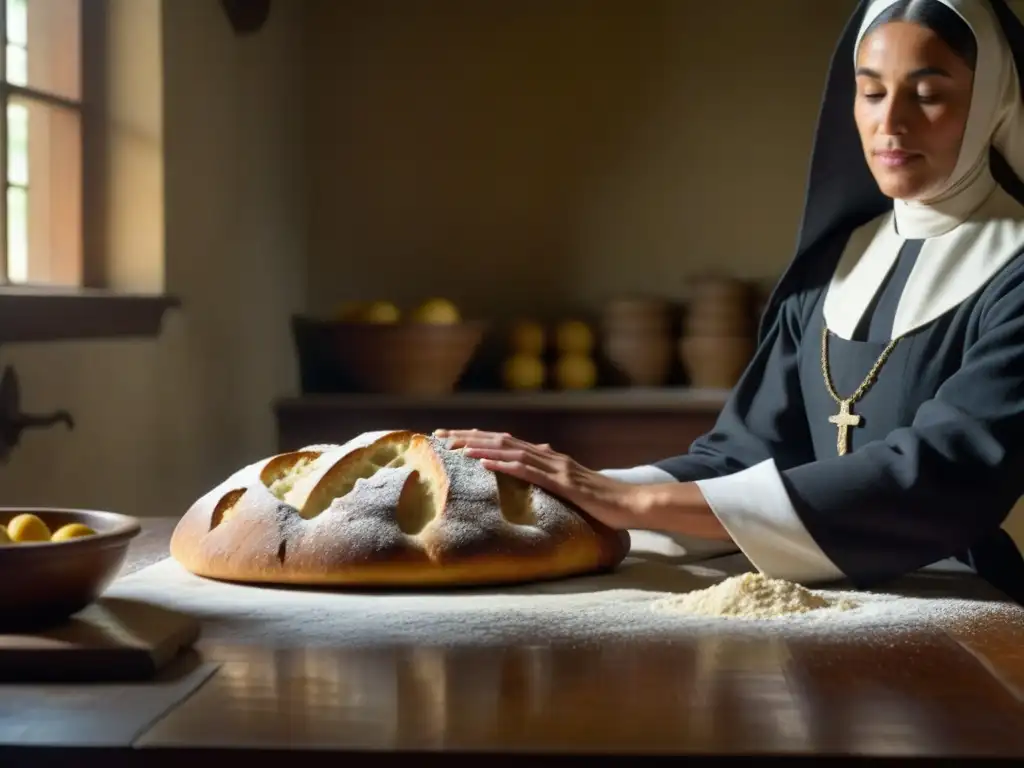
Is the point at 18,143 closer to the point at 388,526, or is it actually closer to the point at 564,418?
the point at 388,526

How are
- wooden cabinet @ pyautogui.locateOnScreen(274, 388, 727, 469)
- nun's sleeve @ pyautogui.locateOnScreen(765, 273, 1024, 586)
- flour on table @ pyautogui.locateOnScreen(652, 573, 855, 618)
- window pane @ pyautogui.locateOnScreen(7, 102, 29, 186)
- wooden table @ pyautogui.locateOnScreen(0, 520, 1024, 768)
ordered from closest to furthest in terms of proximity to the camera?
wooden table @ pyautogui.locateOnScreen(0, 520, 1024, 768), flour on table @ pyautogui.locateOnScreen(652, 573, 855, 618), nun's sleeve @ pyautogui.locateOnScreen(765, 273, 1024, 586), window pane @ pyautogui.locateOnScreen(7, 102, 29, 186), wooden cabinet @ pyautogui.locateOnScreen(274, 388, 727, 469)

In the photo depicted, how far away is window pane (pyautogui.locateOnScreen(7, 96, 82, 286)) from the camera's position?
6.87 ft

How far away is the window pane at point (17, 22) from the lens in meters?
2.11

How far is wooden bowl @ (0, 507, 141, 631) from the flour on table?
495 millimetres

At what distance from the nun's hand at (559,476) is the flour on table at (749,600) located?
19 cm

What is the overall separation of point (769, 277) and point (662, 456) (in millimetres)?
740

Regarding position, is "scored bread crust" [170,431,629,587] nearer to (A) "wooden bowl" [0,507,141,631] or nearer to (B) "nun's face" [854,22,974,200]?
(A) "wooden bowl" [0,507,141,631]

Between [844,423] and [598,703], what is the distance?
0.85 meters

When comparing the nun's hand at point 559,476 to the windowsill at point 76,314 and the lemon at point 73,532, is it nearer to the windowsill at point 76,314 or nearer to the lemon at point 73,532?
the lemon at point 73,532

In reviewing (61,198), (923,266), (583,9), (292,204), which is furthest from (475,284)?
(923,266)

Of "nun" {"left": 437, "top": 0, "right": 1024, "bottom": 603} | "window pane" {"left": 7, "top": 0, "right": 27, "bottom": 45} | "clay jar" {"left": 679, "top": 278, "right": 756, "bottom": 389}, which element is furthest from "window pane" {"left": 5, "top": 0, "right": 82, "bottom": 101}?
"clay jar" {"left": 679, "top": 278, "right": 756, "bottom": 389}

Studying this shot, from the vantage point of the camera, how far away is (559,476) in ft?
4.64

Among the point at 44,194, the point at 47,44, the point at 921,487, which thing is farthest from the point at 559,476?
the point at 47,44

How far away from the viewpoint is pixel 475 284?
11.6 ft
